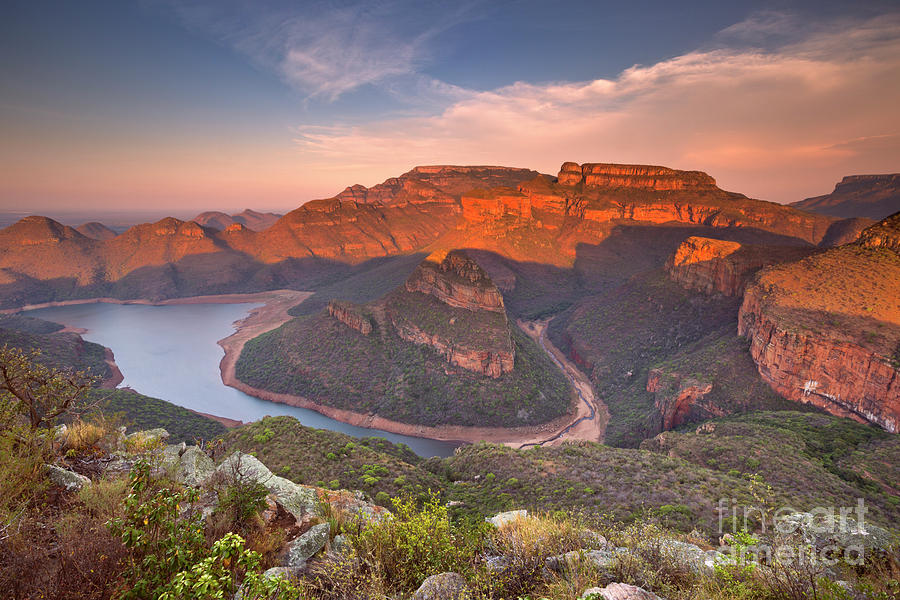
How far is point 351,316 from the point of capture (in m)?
66.8

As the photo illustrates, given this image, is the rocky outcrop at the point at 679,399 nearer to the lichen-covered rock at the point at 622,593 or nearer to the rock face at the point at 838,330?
the rock face at the point at 838,330

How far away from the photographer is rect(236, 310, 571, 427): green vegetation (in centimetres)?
5384

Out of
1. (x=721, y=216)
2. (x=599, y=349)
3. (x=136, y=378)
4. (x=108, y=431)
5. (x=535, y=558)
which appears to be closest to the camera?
(x=535, y=558)

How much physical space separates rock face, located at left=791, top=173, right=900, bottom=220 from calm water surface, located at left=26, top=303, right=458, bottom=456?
198 metres

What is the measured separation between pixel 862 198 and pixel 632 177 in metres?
111

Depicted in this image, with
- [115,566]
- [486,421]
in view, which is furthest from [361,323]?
[115,566]

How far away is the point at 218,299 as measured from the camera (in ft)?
449

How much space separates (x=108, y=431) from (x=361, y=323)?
54.6 metres

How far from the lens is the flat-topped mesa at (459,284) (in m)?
60.4

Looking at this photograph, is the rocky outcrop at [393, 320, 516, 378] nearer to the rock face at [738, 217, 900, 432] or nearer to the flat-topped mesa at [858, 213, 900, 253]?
the rock face at [738, 217, 900, 432]

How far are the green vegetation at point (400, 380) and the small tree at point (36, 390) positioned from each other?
4595 cm

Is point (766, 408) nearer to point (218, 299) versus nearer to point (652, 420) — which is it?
point (652, 420)

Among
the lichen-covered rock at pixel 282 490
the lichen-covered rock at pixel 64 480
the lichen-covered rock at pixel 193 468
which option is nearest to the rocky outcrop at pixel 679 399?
the lichen-covered rock at pixel 282 490

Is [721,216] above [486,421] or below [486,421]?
above
